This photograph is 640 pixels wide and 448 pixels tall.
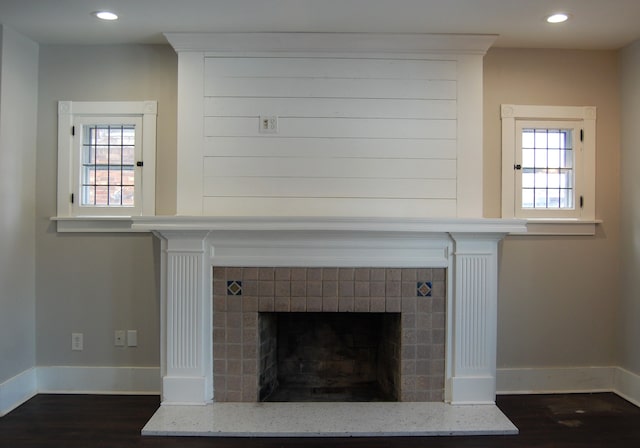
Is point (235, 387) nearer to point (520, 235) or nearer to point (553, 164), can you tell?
point (520, 235)

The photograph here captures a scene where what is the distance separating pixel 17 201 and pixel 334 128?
2.34 metres

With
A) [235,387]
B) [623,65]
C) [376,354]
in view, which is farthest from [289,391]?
[623,65]

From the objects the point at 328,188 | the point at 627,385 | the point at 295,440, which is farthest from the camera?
the point at 627,385

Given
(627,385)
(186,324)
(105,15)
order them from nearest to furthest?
1. (105,15)
2. (186,324)
3. (627,385)

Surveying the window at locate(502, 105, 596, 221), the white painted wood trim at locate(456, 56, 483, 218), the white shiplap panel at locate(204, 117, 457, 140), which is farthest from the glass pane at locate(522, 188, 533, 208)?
the white shiplap panel at locate(204, 117, 457, 140)

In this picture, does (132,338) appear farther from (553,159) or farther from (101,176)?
(553,159)

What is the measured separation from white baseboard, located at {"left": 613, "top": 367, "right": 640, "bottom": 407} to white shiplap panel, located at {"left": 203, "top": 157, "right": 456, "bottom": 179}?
6.53 ft

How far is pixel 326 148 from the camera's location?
3396 millimetres

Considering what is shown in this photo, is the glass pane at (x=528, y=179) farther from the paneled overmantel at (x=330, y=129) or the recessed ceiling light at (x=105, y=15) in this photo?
the recessed ceiling light at (x=105, y=15)

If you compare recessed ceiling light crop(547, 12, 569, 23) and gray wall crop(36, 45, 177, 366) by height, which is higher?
recessed ceiling light crop(547, 12, 569, 23)

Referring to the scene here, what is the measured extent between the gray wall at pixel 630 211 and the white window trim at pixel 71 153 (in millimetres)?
3568

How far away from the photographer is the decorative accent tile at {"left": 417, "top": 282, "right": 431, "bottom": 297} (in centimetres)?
333

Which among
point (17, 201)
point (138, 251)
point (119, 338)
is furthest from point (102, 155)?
point (119, 338)

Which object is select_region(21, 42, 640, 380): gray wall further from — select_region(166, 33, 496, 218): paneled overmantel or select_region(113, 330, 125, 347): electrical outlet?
select_region(166, 33, 496, 218): paneled overmantel
